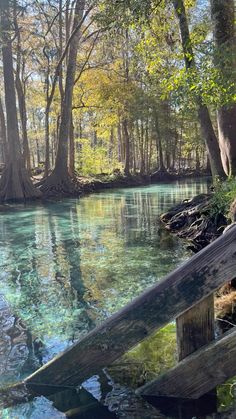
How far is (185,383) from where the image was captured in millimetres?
2541

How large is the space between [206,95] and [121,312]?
6071 mm

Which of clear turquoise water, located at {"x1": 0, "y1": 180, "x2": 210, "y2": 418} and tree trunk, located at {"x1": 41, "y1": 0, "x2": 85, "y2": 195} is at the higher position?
tree trunk, located at {"x1": 41, "y1": 0, "x2": 85, "y2": 195}

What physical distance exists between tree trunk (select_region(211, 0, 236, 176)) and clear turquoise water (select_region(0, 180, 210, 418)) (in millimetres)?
2664

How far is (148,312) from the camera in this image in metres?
2.49

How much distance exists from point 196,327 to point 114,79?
91.5ft

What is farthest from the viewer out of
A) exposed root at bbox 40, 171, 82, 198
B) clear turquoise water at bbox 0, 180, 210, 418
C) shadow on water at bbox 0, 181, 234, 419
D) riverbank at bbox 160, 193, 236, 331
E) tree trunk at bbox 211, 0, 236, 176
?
exposed root at bbox 40, 171, 82, 198

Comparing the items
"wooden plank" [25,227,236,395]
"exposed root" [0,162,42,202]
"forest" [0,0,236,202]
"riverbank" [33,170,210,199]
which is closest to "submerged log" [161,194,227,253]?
"forest" [0,0,236,202]

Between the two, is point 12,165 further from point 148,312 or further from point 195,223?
point 148,312

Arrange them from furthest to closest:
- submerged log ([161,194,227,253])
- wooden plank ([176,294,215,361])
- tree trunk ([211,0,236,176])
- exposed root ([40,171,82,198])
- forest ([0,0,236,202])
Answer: exposed root ([40,171,82,198]) < submerged log ([161,194,227,253]) < forest ([0,0,236,202]) < tree trunk ([211,0,236,176]) < wooden plank ([176,294,215,361])

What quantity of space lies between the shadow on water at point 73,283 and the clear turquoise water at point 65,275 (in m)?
0.01

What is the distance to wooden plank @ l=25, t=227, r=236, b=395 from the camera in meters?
2.33

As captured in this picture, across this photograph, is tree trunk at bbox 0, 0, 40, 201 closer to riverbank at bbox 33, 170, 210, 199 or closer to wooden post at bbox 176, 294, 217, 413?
riverbank at bbox 33, 170, 210, 199

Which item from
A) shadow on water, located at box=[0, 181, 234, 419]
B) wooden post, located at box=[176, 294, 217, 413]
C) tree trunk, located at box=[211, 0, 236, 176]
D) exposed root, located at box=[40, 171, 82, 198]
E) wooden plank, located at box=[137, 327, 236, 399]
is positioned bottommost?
shadow on water, located at box=[0, 181, 234, 419]

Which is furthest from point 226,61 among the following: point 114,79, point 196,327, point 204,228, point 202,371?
point 114,79
